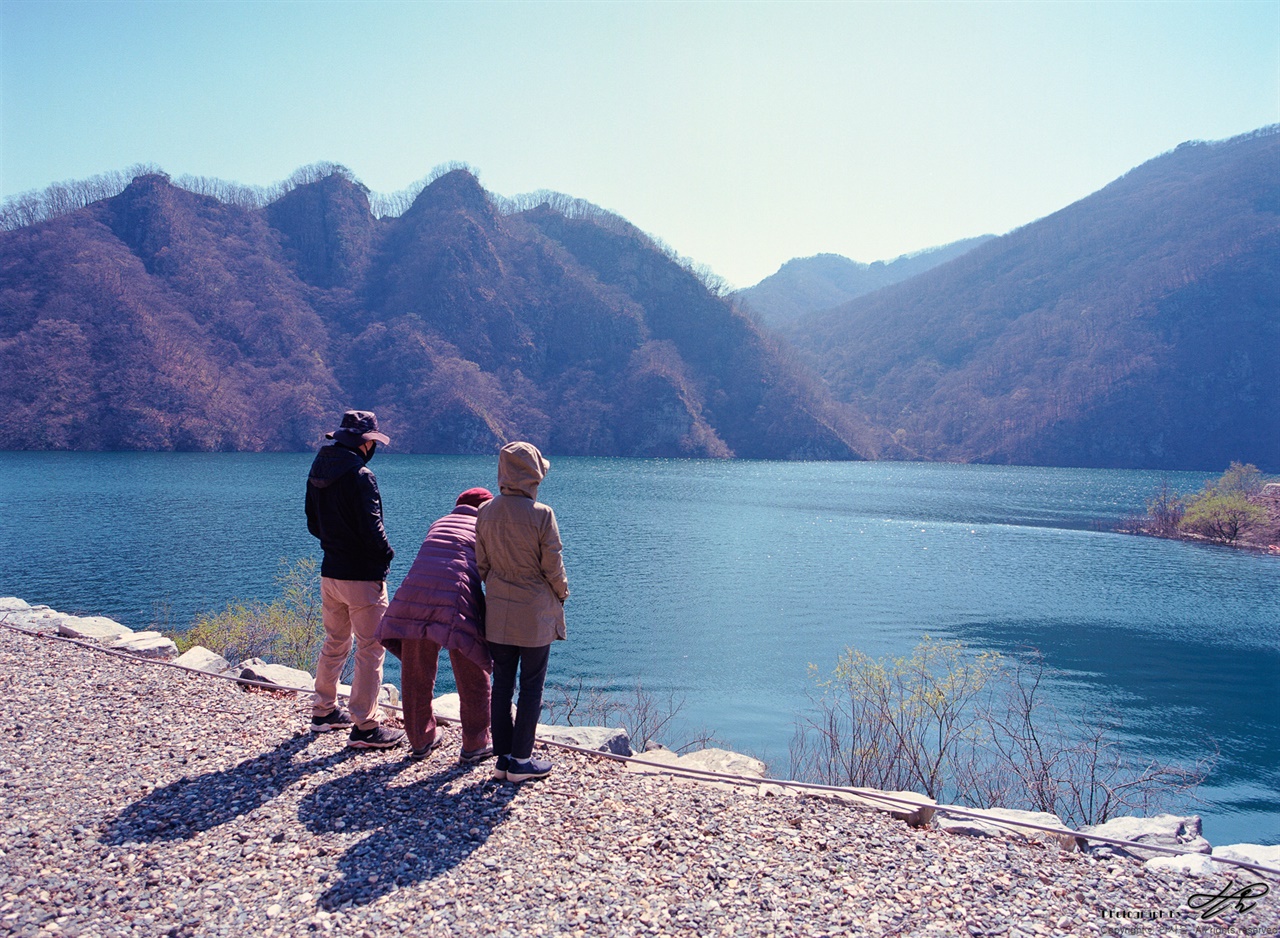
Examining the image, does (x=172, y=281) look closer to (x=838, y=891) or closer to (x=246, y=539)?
(x=246, y=539)

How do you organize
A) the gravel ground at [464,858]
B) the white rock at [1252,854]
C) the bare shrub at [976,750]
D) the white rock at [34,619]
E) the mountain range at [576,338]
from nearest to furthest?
1. the gravel ground at [464,858]
2. the white rock at [1252,854]
3. the bare shrub at [976,750]
4. the white rock at [34,619]
5. the mountain range at [576,338]

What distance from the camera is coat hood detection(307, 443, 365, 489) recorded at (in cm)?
528

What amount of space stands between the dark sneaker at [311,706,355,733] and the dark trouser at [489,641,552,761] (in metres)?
1.56

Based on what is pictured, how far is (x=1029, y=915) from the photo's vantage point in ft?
12.5

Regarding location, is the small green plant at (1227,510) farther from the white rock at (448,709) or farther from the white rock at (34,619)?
the white rock at (34,619)

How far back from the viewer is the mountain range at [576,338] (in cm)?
11112

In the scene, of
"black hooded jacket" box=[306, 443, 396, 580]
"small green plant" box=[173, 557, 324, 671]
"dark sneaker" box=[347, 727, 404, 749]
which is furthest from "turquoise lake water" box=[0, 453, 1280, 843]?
"black hooded jacket" box=[306, 443, 396, 580]

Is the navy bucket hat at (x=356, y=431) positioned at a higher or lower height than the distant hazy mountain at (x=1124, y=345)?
lower

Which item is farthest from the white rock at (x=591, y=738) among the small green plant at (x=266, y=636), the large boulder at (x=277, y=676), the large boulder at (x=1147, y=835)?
the small green plant at (x=266, y=636)

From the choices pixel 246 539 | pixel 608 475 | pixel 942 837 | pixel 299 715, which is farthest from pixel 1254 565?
pixel 608 475

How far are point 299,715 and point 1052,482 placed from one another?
109m

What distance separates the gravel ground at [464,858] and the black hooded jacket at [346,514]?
1.43 meters

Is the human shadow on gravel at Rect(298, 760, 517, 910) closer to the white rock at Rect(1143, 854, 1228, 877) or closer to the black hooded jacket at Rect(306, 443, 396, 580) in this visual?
the black hooded jacket at Rect(306, 443, 396, 580)

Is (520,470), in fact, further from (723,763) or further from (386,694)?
(386,694)
